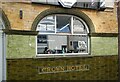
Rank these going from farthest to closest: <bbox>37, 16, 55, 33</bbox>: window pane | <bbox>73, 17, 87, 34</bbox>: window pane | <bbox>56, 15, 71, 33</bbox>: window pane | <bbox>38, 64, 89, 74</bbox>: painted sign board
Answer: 1. <bbox>73, 17, 87, 34</bbox>: window pane
2. <bbox>56, 15, 71, 33</bbox>: window pane
3. <bbox>37, 16, 55, 33</bbox>: window pane
4. <bbox>38, 64, 89, 74</bbox>: painted sign board

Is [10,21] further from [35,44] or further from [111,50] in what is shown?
[111,50]

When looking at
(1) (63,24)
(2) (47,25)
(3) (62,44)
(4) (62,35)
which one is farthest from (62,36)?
(2) (47,25)

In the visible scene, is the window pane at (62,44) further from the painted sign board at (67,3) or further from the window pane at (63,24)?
the painted sign board at (67,3)

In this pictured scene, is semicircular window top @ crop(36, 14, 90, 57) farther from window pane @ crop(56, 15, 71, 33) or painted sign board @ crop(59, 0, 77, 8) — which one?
painted sign board @ crop(59, 0, 77, 8)

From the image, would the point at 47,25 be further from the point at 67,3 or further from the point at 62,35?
the point at 67,3

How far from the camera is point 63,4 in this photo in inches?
366

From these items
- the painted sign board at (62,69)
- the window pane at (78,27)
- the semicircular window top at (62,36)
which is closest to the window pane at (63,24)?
the semicircular window top at (62,36)

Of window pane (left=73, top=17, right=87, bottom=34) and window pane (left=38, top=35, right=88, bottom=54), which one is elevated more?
window pane (left=73, top=17, right=87, bottom=34)

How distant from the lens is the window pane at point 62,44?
30.7ft

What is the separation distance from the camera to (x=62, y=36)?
9.66m

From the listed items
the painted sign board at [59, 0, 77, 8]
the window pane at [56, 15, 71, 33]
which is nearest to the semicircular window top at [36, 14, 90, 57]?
the window pane at [56, 15, 71, 33]

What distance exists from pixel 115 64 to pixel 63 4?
11.8 feet

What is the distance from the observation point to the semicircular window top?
30.6 ft

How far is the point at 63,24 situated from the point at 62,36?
502 mm
